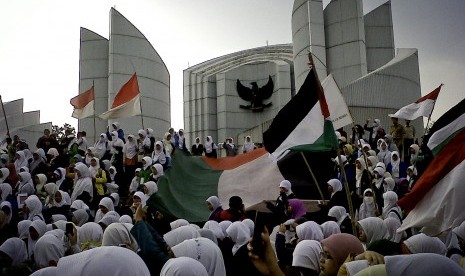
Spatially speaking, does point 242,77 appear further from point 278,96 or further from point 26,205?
point 26,205

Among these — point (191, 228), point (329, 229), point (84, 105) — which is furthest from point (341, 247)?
point (84, 105)

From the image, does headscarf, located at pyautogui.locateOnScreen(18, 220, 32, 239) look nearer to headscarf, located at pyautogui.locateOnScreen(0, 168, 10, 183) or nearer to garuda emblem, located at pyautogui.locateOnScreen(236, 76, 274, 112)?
headscarf, located at pyautogui.locateOnScreen(0, 168, 10, 183)

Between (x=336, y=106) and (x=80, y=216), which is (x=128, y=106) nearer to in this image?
(x=80, y=216)

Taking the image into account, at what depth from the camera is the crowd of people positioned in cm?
262

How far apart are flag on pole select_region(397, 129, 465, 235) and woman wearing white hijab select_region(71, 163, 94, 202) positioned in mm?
7023

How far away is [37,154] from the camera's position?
1249 cm

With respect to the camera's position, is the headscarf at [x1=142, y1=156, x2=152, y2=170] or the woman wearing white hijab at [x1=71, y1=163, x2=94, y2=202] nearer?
the woman wearing white hijab at [x1=71, y1=163, x2=94, y2=202]

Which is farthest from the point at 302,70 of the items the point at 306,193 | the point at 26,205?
the point at 26,205

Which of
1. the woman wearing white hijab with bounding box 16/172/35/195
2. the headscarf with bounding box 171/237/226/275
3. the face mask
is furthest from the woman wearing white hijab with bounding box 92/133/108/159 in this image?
the headscarf with bounding box 171/237/226/275

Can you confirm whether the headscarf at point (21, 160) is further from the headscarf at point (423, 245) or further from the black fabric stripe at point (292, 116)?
the headscarf at point (423, 245)

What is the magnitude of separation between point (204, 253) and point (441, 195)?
1820 millimetres

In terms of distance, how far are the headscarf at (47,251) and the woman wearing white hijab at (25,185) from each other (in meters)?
5.39

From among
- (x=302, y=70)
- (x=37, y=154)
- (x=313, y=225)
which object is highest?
(x=302, y=70)

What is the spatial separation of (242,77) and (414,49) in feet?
24.3
